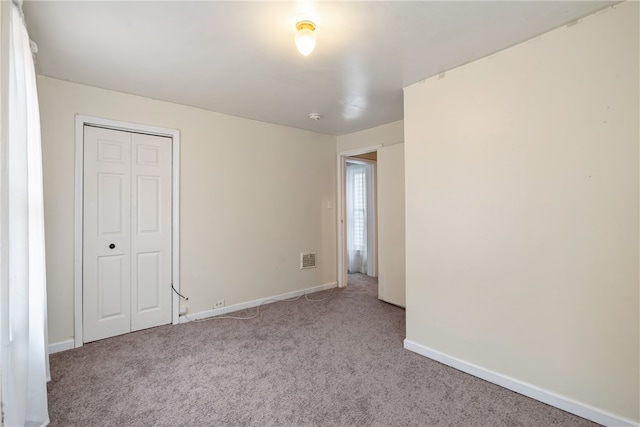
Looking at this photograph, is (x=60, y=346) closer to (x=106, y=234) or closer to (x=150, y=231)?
(x=106, y=234)

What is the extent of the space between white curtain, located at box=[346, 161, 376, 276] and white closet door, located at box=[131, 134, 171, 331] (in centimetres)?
328

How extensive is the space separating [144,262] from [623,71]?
3950mm

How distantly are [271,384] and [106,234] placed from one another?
83.1 inches

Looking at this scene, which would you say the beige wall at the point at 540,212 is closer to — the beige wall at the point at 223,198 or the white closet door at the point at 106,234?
the beige wall at the point at 223,198

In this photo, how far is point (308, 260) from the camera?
173 inches

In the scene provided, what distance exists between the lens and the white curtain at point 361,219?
5602mm

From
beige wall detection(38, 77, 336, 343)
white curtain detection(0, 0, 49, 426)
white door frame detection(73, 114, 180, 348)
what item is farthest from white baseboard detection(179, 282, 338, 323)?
white curtain detection(0, 0, 49, 426)

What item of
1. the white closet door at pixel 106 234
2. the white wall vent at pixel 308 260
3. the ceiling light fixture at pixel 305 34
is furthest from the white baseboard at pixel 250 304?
the ceiling light fixture at pixel 305 34

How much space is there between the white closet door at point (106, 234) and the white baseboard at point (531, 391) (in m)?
2.84

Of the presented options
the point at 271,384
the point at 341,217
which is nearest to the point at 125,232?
the point at 271,384

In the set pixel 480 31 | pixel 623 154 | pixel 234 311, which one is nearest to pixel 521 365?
pixel 623 154

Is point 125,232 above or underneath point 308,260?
above

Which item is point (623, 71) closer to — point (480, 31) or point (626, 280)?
point (480, 31)

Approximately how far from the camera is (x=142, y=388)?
2088mm
